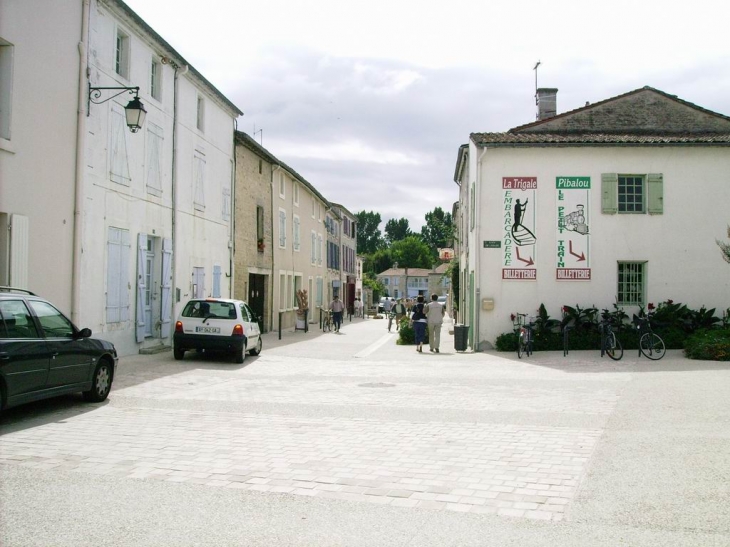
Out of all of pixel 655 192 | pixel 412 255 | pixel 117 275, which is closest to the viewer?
pixel 117 275

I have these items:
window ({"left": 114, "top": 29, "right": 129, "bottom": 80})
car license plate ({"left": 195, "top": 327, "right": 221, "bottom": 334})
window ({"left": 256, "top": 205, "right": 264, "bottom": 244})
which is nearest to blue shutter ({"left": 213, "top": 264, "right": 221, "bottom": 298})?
window ({"left": 256, "top": 205, "right": 264, "bottom": 244})

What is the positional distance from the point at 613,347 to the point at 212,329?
931cm

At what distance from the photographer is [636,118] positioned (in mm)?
22938

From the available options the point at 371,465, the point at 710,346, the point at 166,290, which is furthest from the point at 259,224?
the point at 371,465

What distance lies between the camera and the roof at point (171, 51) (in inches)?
610

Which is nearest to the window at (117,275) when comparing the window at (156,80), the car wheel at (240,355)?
the car wheel at (240,355)

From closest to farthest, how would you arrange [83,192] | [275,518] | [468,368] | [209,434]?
[275,518] < [209,434] < [83,192] < [468,368]

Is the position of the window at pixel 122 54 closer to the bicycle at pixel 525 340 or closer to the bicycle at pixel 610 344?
the bicycle at pixel 525 340

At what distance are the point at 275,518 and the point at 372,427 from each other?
11.3 ft

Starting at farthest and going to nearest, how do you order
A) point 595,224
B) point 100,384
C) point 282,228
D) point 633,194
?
point 282,228 < point 633,194 < point 595,224 < point 100,384

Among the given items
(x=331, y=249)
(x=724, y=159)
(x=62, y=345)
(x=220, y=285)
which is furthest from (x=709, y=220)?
(x=331, y=249)

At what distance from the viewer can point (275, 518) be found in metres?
4.65

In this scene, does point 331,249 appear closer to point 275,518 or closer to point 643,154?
point 643,154

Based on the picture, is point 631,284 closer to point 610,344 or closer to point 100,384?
point 610,344
